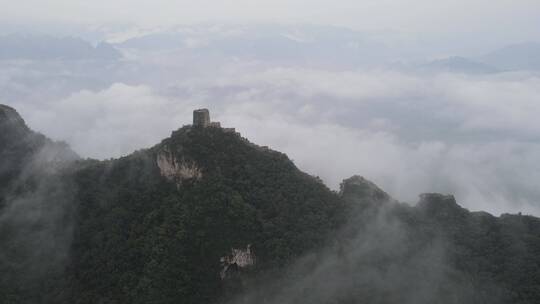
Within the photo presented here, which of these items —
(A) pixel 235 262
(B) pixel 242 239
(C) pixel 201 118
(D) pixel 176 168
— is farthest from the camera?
(C) pixel 201 118

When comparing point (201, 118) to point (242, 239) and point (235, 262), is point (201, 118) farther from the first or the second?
point (235, 262)

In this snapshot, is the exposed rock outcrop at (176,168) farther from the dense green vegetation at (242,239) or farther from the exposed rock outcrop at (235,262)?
the exposed rock outcrop at (235,262)

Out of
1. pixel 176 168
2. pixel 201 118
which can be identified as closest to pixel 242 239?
pixel 176 168

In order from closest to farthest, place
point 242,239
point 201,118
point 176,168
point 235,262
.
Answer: point 235,262
point 242,239
point 176,168
point 201,118

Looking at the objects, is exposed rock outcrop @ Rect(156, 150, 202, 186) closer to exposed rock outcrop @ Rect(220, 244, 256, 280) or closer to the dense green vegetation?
the dense green vegetation

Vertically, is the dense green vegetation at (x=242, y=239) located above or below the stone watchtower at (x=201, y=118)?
below

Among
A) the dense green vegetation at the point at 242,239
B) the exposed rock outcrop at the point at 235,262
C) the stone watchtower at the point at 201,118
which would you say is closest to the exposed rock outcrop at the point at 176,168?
the dense green vegetation at the point at 242,239

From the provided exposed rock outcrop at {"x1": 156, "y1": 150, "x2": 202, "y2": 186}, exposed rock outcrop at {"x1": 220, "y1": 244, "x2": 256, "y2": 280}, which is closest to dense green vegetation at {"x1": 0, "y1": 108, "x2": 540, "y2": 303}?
exposed rock outcrop at {"x1": 156, "y1": 150, "x2": 202, "y2": 186}

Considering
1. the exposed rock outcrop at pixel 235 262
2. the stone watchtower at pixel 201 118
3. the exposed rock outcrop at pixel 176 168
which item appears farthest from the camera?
the stone watchtower at pixel 201 118
